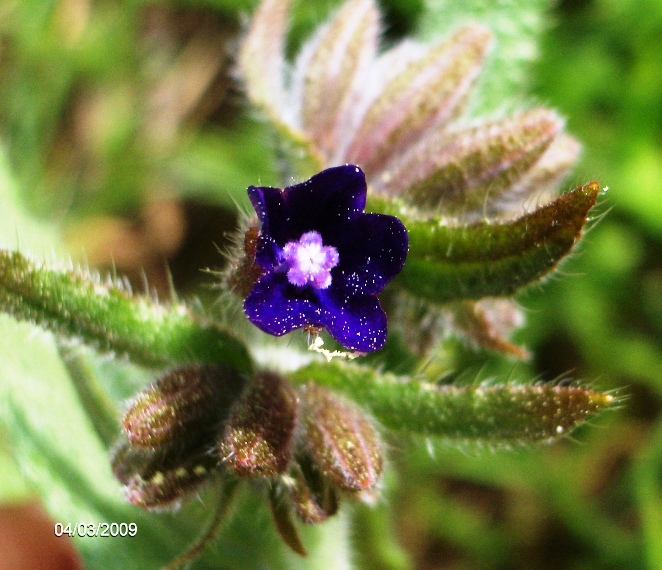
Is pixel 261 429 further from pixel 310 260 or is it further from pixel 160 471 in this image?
pixel 310 260

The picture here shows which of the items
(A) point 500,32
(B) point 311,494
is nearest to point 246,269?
(B) point 311,494

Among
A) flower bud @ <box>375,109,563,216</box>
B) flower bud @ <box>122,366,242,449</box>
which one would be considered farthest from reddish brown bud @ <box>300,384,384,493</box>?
→ flower bud @ <box>375,109,563,216</box>

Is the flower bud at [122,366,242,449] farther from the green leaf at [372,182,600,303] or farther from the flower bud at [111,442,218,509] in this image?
the green leaf at [372,182,600,303]

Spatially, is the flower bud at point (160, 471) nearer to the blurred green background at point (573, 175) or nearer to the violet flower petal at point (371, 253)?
the violet flower petal at point (371, 253)

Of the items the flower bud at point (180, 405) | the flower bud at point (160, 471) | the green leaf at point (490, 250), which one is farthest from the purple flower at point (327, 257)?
the flower bud at point (160, 471)

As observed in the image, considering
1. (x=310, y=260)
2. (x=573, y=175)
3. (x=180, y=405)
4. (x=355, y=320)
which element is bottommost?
(x=573, y=175)

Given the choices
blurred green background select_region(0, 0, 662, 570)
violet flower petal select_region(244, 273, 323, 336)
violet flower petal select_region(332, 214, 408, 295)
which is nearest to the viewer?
violet flower petal select_region(244, 273, 323, 336)
